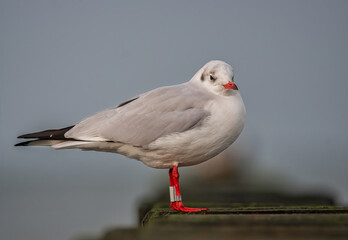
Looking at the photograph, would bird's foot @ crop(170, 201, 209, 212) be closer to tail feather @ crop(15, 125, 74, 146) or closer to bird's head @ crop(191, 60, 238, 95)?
bird's head @ crop(191, 60, 238, 95)

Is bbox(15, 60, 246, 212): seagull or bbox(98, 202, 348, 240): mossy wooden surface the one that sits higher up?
bbox(15, 60, 246, 212): seagull

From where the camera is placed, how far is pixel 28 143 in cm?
697

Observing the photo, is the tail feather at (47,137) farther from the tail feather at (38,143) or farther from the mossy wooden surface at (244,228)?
the mossy wooden surface at (244,228)

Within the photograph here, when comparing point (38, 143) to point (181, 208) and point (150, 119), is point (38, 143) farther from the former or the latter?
point (181, 208)

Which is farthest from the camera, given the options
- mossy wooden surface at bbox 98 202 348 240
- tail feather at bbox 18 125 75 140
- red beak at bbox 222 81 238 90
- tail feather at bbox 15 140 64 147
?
tail feather at bbox 15 140 64 147

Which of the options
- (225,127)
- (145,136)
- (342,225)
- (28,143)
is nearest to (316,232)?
(342,225)

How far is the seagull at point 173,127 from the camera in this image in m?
6.37

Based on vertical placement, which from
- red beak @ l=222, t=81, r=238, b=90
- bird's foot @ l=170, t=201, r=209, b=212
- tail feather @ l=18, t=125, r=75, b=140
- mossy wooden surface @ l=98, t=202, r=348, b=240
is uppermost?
red beak @ l=222, t=81, r=238, b=90

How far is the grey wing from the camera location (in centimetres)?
643

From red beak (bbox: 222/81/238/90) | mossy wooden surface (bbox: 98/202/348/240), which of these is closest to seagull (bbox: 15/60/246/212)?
red beak (bbox: 222/81/238/90)

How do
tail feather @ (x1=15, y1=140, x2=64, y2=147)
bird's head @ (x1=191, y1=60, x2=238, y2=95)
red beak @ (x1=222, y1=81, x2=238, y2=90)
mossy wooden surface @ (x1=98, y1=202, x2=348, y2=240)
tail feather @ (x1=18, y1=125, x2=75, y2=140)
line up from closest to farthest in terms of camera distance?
mossy wooden surface @ (x1=98, y1=202, x2=348, y2=240) → red beak @ (x1=222, y1=81, x2=238, y2=90) → bird's head @ (x1=191, y1=60, x2=238, y2=95) → tail feather @ (x1=18, y1=125, x2=75, y2=140) → tail feather @ (x1=15, y1=140, x2=64, y2=147)

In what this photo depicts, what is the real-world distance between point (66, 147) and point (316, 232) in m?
3.74

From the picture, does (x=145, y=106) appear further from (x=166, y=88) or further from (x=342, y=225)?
(x=342, y=225)

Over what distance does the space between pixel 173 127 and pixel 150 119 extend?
0.38 metres
